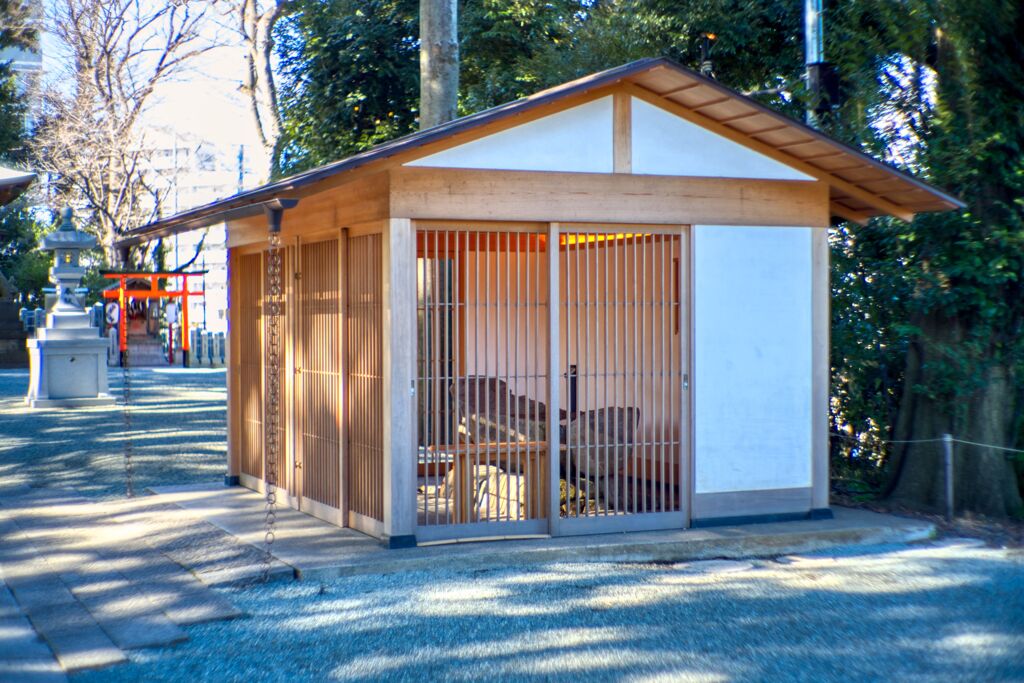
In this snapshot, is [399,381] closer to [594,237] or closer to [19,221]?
[594,237]

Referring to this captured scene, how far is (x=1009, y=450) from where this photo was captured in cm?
959

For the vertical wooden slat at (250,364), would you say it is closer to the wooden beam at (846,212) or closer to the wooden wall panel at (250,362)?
the wooden wall panel at (250,362)

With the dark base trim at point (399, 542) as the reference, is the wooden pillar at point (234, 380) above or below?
above

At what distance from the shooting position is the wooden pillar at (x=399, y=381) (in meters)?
7.53

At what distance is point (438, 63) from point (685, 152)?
17.3ft

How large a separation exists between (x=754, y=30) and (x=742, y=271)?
739 cm

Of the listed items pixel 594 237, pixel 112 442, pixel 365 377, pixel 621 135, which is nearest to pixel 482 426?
pixel 365 377

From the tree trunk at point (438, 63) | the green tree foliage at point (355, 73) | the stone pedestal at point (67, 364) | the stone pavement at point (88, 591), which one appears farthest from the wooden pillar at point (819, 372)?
the stone pedestal at point (67, 364)

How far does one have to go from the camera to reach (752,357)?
8.57 metres

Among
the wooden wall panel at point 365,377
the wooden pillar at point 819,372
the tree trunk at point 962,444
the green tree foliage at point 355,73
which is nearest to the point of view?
the wooden wall panel at point 365,377

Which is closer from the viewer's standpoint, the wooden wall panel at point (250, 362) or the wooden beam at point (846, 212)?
the wooden beam at point (846, 212)

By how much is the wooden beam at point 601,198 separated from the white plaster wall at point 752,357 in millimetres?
153

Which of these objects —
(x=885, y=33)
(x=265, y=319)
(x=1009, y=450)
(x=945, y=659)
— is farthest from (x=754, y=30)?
(x=945, y=659)

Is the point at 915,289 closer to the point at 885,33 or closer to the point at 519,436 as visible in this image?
the point at 885,33
